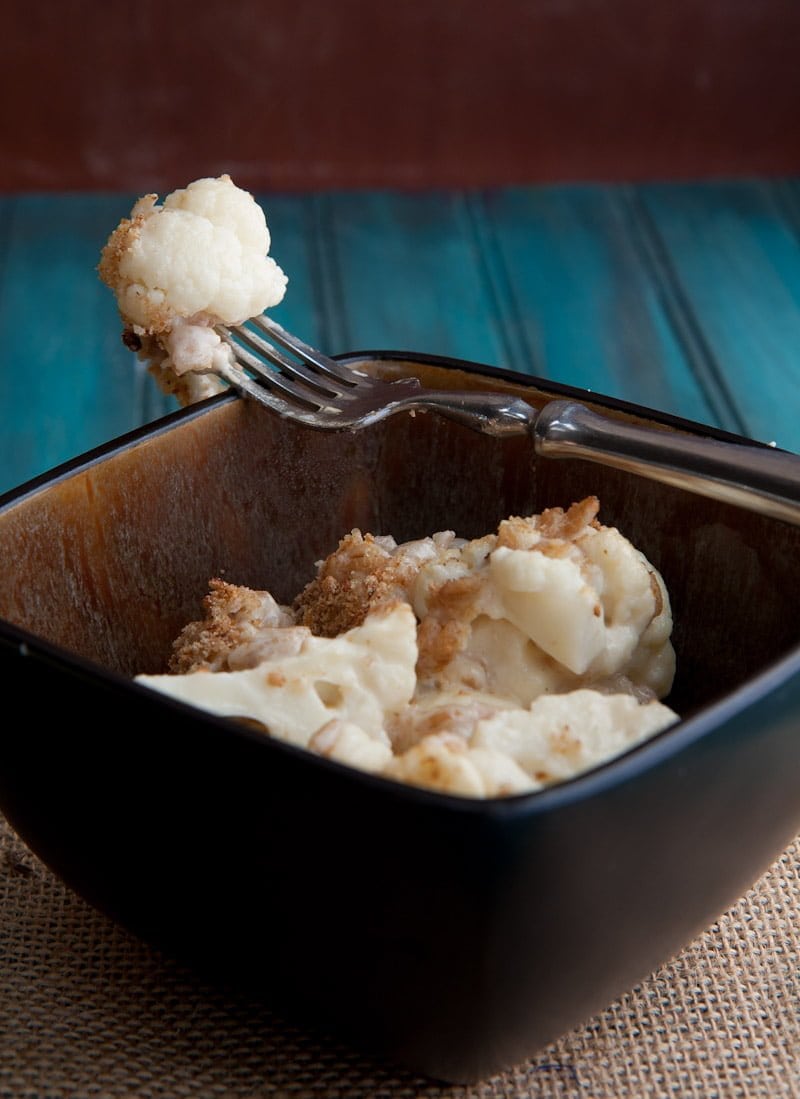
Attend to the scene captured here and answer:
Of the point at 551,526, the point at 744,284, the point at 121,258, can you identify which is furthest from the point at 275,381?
the point at 744,284

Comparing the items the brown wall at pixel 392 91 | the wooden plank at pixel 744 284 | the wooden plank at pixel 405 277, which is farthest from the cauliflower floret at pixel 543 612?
the brown wall at pixel 392 91

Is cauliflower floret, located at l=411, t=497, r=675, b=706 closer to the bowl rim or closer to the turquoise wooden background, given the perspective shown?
the bowl rim

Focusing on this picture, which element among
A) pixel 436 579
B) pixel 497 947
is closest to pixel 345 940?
pixel 497 947

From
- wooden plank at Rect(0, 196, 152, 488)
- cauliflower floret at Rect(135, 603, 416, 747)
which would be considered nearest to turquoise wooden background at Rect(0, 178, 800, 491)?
wooden plank at Rect(0, 196, 152, 488)

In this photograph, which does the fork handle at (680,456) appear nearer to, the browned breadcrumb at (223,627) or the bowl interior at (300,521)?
the bowl interior at (300,521)

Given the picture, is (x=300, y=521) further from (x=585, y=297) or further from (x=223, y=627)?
(x=585, y=297)

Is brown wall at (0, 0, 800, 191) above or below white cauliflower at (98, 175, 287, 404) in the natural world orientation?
above

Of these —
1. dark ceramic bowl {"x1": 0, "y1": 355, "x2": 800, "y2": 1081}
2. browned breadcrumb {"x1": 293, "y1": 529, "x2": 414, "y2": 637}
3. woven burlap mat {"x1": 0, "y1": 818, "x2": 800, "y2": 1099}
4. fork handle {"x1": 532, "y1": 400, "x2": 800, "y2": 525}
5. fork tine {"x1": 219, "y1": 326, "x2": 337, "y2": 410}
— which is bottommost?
woven burlap mat {"x1": 0, "y1": 818, "x2": 800, "y2": 1099}
